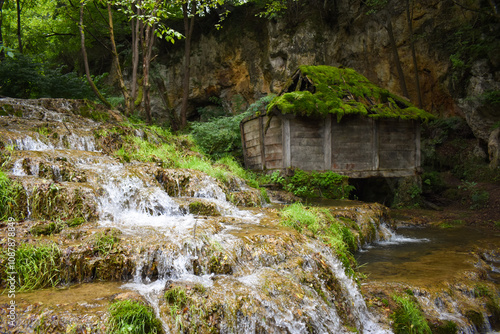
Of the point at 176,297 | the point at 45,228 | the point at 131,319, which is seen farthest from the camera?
the point at 45,228

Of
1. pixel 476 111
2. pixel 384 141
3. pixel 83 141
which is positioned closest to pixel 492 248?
pixel 384 141

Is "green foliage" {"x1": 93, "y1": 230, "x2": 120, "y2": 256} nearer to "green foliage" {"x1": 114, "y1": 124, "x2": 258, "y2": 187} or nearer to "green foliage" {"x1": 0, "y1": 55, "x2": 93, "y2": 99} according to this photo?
"green foliage" {"x1": 114, "y1": 124, "x2": 258, "y2": 187}

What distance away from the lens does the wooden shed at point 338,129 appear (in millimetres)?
11047

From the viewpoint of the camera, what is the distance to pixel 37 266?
337 centimetres

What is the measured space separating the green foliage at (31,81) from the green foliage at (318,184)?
9.79m

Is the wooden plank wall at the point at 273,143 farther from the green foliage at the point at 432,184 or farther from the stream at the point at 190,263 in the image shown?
the green foliage at the point at 432,184

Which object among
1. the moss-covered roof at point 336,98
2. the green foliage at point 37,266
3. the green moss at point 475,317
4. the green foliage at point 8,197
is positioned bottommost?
the green moss at point 475,317

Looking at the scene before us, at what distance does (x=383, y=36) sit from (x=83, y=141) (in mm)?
15584

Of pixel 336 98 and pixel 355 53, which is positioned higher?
pixel 355 53

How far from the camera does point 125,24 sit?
19297mm

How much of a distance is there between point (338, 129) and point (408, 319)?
8.49 meters

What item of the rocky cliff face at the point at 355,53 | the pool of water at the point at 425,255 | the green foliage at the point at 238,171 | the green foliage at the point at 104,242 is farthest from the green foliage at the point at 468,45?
the green foliage at the point at 104,242

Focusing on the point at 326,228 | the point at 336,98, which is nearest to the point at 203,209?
the point at 326,228

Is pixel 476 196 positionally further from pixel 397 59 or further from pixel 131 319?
pixel 131 319
